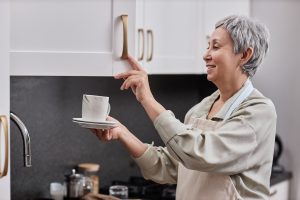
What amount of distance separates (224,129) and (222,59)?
9.8 inches

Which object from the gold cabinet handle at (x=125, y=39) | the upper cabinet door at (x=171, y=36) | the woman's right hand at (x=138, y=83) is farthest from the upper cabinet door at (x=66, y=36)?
the upper cabinet door at (x=171, y=36)

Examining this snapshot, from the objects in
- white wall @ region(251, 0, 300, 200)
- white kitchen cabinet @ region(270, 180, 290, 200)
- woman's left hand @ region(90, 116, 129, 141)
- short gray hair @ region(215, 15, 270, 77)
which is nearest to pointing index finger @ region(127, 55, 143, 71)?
woman's left hand @ region(90, 116, 129, 141)

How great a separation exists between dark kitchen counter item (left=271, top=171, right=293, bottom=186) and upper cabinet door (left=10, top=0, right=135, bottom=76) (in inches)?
55.8

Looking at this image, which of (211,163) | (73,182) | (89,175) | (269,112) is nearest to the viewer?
(211,163)

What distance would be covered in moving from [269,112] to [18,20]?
850 millimetres

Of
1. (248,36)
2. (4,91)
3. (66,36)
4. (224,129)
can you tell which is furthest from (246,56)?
(4,91)

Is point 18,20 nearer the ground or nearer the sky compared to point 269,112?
nearer the sky

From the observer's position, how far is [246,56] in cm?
193

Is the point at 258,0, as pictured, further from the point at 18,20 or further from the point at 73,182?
the point at 18,20

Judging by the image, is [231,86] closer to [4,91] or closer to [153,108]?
[153,108]

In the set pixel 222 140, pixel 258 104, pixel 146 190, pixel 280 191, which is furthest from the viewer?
pixel 280 191

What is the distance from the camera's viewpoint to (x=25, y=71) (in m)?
1.88

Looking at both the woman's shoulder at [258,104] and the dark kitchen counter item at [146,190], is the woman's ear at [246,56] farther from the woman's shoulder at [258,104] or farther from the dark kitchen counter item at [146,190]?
the dark kitchen counter item at [146,190]

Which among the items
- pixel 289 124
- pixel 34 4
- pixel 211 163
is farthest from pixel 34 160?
pixel 289 124
